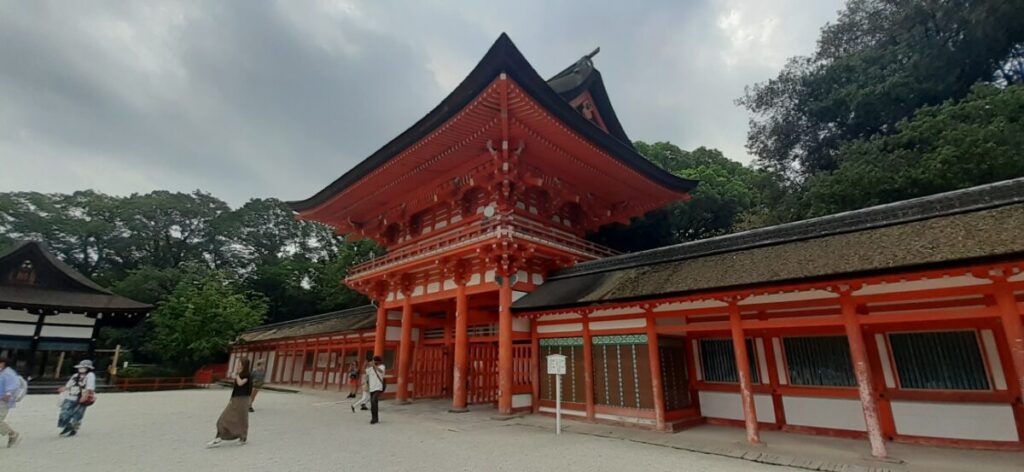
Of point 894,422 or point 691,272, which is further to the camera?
point 691,272

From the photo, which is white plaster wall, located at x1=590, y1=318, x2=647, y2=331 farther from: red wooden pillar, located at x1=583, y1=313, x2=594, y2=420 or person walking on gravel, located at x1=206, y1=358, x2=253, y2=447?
person walking on gravel, located at x1=206, y1=358, x2=253, y2=447

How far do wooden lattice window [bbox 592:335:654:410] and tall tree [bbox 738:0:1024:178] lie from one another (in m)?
15.1

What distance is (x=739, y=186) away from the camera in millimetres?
22250

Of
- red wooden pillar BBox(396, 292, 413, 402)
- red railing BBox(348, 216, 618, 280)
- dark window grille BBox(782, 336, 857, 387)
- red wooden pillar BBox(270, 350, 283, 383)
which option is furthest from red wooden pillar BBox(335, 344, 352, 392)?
dark window grille BBox(782, 336, 857, 387)


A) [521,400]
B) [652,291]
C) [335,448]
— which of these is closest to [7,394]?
[335,448]

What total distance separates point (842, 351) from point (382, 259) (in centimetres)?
1304

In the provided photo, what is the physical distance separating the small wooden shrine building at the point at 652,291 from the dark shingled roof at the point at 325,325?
299cm

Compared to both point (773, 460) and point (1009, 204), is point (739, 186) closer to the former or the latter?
point (1009, 204)

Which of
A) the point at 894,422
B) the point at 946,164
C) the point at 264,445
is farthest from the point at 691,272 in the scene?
the point at 946,164

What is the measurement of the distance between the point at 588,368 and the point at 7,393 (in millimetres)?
10480

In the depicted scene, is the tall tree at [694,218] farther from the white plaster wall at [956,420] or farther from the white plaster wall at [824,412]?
the white plaster wall at [956,420]

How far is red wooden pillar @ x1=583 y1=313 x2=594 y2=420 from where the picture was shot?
9.72 metres

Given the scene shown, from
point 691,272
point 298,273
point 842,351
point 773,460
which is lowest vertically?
point 773,460

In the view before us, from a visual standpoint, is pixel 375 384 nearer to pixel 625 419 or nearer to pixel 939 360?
pixel 625 419
